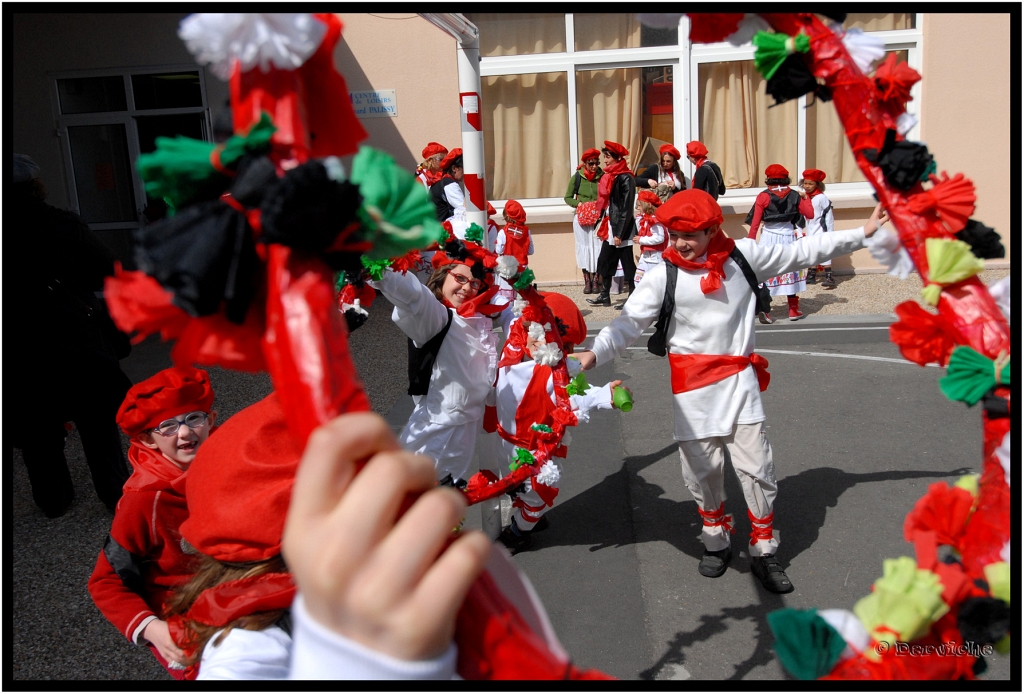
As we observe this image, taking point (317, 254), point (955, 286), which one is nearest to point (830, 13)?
point (955, 286)

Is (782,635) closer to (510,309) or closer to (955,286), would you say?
(955,286)

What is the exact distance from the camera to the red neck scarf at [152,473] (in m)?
2.61

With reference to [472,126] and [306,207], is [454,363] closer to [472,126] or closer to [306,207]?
[472,126]

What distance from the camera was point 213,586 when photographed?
1.85 meters

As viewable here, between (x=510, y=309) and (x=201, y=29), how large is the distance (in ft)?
11.9

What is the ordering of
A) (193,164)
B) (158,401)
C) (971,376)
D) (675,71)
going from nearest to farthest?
(193,164), (971,376), (158,401), (675,71)

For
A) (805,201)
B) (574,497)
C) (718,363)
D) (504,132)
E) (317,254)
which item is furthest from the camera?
(504,132)

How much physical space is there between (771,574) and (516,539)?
1.40 m

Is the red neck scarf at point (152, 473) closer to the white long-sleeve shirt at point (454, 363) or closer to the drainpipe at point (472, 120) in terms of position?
→ the white long-sleeve shirt at point (454, 363)

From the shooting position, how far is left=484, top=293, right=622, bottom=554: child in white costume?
410 cm

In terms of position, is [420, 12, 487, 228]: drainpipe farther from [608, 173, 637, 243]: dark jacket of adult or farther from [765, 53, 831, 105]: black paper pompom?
[608, 173, 637, 243]: dark jacket of adult

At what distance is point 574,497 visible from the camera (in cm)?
538

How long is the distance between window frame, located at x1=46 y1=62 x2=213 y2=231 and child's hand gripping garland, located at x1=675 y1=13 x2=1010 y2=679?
12.5 metres

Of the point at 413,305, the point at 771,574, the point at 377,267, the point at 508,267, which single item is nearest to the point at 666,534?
the point at 771,574
